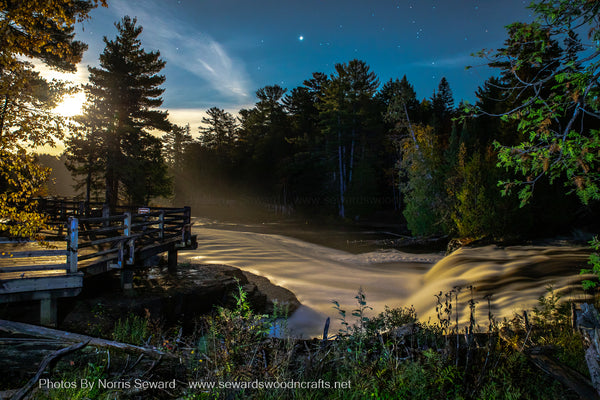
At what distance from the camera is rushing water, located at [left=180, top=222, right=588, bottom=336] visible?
9750mm

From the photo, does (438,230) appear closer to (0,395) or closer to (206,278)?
(206,278)

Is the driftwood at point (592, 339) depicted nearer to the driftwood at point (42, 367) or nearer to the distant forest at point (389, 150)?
the distant forest at point (389, 150)

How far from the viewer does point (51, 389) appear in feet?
11.6

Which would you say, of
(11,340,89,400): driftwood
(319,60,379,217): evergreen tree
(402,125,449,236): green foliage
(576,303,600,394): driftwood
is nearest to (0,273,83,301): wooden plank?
(11,340,89,400): driftwood

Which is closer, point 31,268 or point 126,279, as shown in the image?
point 31,268

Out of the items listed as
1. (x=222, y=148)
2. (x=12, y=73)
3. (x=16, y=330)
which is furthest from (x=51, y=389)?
(x=222, y=148)

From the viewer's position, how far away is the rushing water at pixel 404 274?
32.0 feet

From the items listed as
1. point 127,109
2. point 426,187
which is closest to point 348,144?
point 426,187

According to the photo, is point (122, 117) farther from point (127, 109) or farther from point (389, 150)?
point (389, 150)

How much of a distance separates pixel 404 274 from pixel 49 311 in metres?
14.3

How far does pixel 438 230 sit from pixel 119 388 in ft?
84.1

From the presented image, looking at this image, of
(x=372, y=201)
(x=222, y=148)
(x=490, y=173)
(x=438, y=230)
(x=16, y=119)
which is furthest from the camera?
(x=222, y=148)

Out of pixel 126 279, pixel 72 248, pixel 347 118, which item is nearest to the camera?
pixel 72 248

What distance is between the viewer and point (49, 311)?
22.9ft
